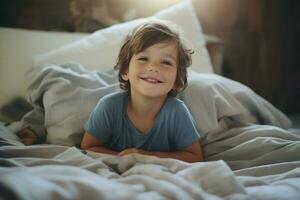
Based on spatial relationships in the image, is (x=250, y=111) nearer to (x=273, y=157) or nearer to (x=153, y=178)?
(x=273, y=157)

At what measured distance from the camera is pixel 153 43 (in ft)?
3.28

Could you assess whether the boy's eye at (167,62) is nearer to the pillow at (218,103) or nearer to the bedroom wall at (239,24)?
the pillow at (218,103)

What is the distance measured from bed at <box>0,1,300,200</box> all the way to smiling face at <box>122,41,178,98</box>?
16cm

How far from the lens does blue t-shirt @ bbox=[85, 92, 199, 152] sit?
3.47ft

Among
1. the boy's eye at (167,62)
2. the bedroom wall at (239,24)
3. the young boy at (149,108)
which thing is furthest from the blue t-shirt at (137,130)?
the bedroom wall at (239,24)

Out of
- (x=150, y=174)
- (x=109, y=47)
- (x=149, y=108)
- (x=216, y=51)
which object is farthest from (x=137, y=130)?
(x=216, y=51)

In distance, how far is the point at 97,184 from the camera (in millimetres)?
655

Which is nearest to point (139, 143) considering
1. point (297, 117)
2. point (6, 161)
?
point (6, 161)

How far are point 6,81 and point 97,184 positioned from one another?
847mm

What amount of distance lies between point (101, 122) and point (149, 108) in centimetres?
14

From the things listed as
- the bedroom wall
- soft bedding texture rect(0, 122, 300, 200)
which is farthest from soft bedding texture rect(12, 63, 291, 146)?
the bedroom wall

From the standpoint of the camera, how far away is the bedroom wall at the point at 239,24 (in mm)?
1671

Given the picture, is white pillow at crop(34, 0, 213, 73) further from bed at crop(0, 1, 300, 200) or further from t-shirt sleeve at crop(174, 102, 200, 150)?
t-shirt sleeve at crop(174, 102, 200, 150)

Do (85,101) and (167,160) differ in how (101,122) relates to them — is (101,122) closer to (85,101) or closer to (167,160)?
(85,101)
